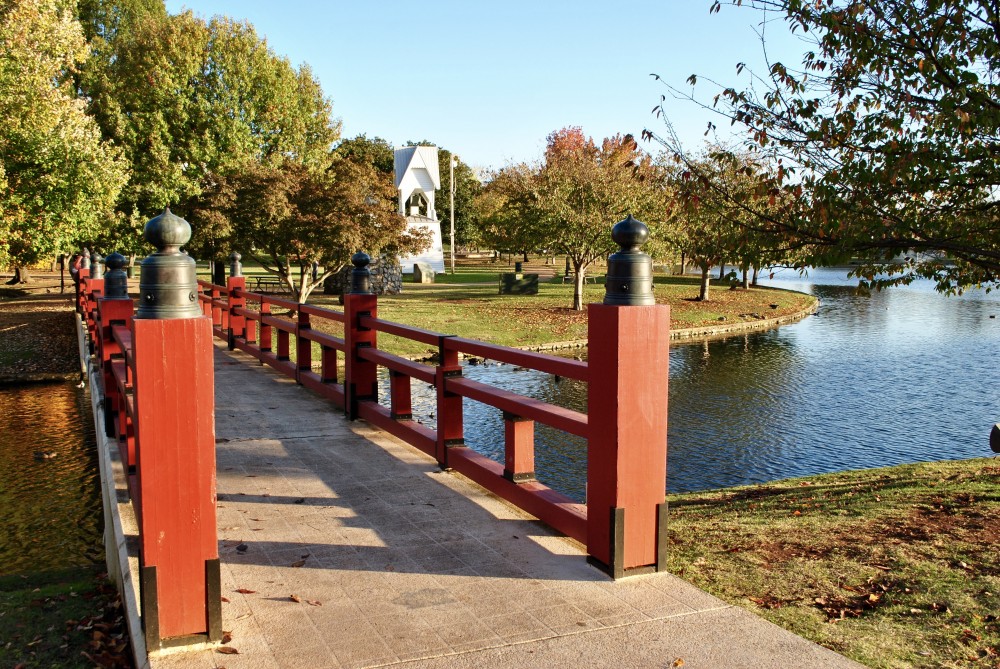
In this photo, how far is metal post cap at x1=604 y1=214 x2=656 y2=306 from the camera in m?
3.94

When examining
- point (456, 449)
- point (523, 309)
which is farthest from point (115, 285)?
point (523, 309)

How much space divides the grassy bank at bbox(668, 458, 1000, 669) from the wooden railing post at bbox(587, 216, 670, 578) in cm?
40

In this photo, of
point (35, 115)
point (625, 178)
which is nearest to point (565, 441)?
point (35, 115)

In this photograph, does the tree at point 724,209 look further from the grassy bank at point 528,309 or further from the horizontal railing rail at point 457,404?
the grassy bank at point 528,309

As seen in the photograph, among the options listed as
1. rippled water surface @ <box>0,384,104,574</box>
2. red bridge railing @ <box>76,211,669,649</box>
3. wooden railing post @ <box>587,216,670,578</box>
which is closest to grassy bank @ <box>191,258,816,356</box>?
rippled water surface @ <box>0,384,104,574</box>

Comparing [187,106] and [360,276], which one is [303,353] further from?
[187,106]

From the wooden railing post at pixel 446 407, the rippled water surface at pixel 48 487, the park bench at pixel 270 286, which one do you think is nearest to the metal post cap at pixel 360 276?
the wooden railing post at pixel 446 407

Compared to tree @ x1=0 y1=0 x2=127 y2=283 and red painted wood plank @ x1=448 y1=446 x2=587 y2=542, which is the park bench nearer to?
tree @ x1=0 y1=0 x2=127 y2=283

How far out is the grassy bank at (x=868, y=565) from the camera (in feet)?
11.3

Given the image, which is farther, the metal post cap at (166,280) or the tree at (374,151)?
the tree at (374,151)

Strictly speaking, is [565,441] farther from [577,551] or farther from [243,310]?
[577,551]

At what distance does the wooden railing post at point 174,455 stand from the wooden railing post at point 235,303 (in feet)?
31.2

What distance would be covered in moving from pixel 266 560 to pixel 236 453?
2399 millimetres

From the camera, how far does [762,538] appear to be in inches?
198
